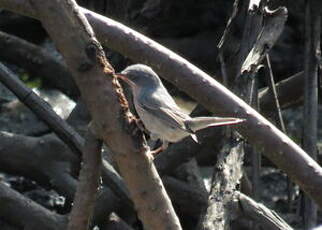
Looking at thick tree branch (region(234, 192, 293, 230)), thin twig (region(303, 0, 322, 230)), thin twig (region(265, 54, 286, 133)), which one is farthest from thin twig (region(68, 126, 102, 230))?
thin twig (region(265, 54, 286, 133))

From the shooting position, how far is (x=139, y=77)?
5.31m

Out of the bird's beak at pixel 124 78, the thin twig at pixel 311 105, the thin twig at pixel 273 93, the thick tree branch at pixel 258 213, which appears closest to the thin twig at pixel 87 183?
the thick tree branch at pixel 258 213

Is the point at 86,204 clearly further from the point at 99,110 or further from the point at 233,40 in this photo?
the point at 233,40

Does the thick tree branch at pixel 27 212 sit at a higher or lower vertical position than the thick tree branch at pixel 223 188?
lower

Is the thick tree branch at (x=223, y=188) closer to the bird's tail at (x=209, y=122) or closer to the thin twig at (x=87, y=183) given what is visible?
the bird's tail at (x=209, y=122)

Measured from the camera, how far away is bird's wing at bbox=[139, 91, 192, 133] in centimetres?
518

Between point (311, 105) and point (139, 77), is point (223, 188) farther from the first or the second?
point (311, 105)

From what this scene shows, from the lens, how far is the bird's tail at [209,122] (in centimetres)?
407

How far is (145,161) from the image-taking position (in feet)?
10.8

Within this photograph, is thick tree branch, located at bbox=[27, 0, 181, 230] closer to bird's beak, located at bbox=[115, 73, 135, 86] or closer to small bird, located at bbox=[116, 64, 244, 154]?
small bird, located at bbox=[116, 64, 244, 154]

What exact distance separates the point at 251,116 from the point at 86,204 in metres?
0.87

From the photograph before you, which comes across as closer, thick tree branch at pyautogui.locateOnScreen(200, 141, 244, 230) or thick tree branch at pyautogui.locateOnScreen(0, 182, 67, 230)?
thick tree branch at pyautogui.locateOnScreen(200, 141, 244, 230)

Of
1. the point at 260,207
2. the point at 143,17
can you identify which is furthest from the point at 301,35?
the point at 260,207

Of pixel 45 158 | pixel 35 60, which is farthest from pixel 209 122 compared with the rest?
pixel 35 60
